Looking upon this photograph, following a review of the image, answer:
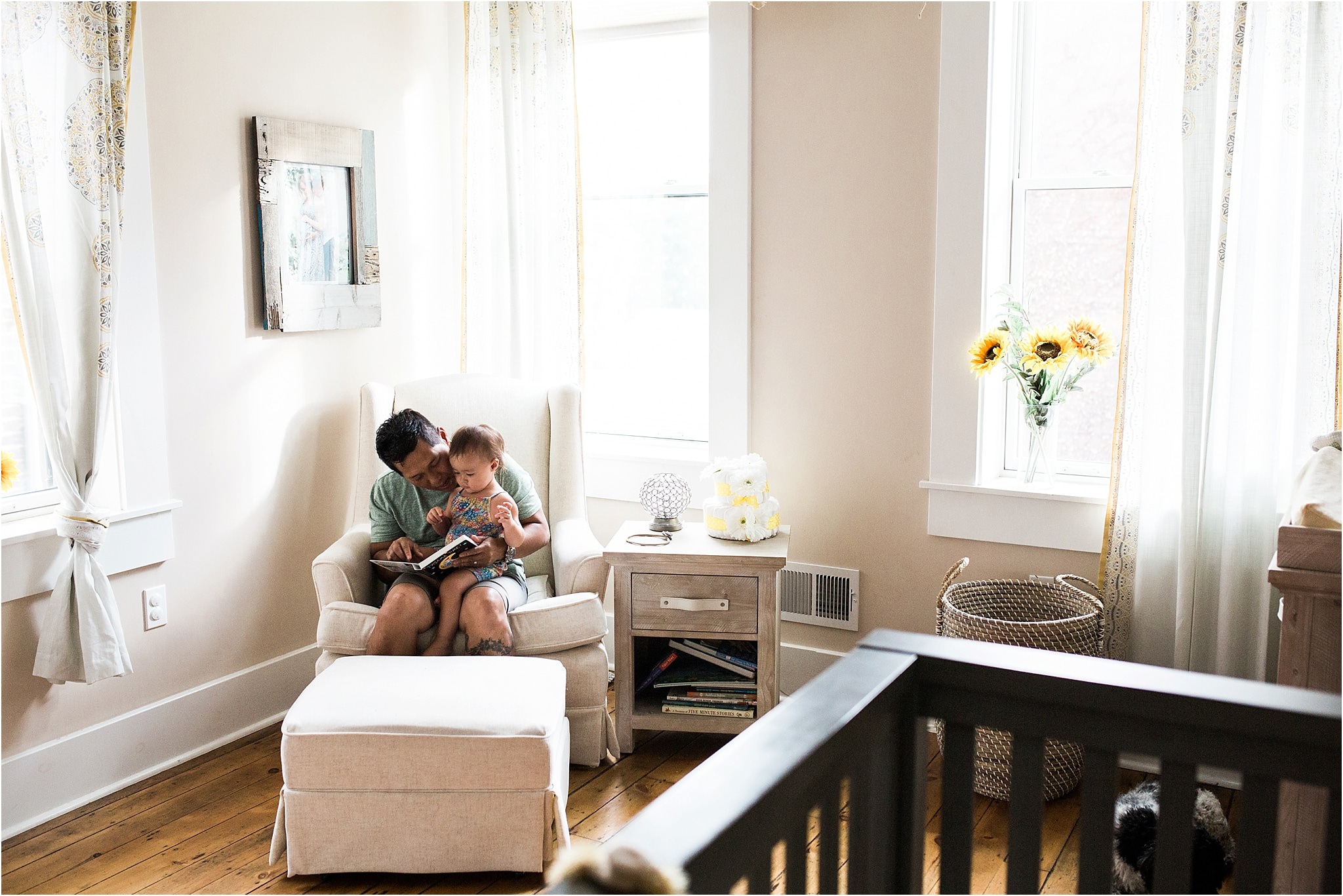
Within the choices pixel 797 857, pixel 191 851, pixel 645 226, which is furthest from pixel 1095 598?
pixel 191 851

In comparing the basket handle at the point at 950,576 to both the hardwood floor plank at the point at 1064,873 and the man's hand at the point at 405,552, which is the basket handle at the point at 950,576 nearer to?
the hardwood floor plank at the point at 1064,873

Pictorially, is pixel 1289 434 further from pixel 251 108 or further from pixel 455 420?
pixel 251 108

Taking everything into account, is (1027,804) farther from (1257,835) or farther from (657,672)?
(657,672)

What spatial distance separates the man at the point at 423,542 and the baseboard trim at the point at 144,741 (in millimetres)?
626

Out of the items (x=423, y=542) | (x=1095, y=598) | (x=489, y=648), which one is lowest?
(x=489, y=648)

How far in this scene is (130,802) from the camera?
2.60 metres

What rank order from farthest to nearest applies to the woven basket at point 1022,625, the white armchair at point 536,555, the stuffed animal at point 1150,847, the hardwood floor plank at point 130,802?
the white armchair at point 536,555, the woven basket at point 1022,625, the hardwood floor plank at point 130,802, the stuffed animal at point 1150,847

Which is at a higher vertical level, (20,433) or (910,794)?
(20,433)

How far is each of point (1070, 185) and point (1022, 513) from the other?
0.89 m

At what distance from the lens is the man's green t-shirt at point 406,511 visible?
2771 millimetres

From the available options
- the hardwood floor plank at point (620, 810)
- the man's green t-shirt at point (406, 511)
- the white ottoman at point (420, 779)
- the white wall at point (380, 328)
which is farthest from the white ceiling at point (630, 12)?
the hardwood floor plank at point (620, 810)

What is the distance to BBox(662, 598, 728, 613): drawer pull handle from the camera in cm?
275

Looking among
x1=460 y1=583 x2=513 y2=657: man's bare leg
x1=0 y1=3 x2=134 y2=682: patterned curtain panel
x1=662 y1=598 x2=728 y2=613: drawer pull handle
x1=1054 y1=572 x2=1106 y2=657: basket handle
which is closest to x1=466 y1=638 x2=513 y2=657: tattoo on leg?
x1=460 y1=583 x2=513 y2=657: man's bare leg

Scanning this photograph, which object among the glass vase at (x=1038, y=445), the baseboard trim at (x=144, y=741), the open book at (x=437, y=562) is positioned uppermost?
the glass vase at (x=1038, y=445)
